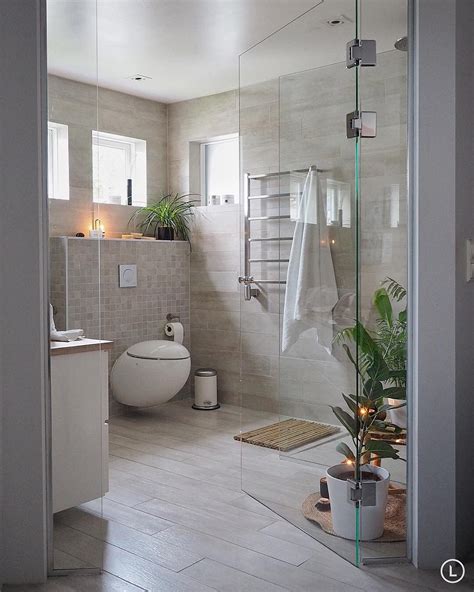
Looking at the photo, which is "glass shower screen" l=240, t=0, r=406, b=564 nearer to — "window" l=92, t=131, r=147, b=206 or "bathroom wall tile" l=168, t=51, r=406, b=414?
"bathroom wall tile" l=168, t=51, r=406, b=414

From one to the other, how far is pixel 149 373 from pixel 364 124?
8.66 feet

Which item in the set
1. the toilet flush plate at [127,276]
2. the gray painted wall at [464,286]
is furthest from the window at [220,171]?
the gray painted wall at [464,286]

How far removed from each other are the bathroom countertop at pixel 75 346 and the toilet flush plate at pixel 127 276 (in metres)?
2.04

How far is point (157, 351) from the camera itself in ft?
14.9

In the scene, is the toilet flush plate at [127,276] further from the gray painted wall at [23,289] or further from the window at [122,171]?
the gray painted wall at [23,289]

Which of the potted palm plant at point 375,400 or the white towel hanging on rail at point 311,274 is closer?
the potted palm plant at point 375,400

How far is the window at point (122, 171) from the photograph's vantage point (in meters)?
5.18

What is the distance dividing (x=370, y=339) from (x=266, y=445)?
0.86 metres

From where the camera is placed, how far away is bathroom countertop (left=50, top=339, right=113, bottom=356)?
2.41 metres

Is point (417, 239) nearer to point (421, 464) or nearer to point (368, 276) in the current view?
point (368, 276)

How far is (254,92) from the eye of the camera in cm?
330

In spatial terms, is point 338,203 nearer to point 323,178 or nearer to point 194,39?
point 323,178

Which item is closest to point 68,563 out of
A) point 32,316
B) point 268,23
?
point 32,316

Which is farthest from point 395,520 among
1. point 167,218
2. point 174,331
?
point 167,218
